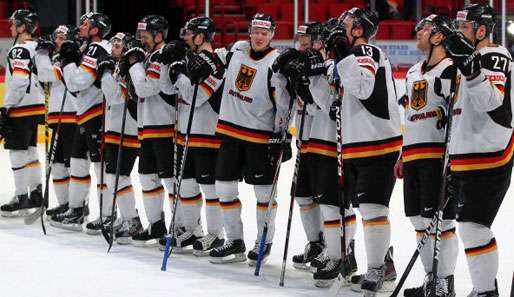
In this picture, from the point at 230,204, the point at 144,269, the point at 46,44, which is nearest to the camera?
the point at 144,269

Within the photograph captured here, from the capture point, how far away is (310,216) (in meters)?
5.43

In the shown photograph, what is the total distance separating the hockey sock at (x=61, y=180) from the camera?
22.2 ft

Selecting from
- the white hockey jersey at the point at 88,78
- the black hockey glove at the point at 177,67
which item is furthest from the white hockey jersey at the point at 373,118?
the white hockey jersey at the point at 88,78

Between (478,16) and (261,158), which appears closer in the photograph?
(478,16)

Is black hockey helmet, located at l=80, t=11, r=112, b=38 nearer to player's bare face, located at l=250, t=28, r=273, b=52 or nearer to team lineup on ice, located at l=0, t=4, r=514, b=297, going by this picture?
team lineup on ice, located at l=0, t=4, r=514, b=297

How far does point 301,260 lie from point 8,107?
231cm

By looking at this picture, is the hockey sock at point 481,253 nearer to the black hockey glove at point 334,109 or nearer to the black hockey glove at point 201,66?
the black hockey glove at point 334,109

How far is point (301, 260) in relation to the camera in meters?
5.44

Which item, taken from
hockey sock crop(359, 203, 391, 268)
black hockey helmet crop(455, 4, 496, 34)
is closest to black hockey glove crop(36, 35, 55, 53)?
hockey sock crop(359, 203, 391, 268)

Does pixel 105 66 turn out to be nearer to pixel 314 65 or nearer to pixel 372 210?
pixel 314 65

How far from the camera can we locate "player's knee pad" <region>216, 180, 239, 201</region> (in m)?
5.49

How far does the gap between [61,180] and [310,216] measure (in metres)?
1.92

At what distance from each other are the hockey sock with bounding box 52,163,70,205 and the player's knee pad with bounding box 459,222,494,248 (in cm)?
307

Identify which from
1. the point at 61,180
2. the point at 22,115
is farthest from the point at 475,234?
the point at 22,115
